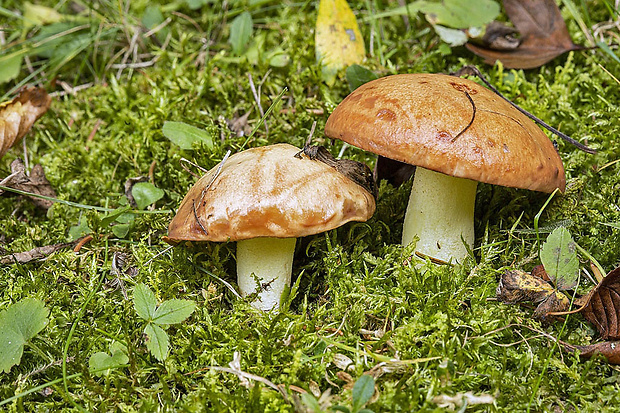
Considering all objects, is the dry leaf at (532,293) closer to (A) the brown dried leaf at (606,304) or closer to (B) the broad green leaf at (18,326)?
(A) the brown dried leaf at (606,304)

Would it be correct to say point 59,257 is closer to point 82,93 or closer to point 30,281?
point 30,281

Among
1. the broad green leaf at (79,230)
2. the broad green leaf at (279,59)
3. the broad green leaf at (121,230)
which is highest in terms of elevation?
the broad green leaf at (279,59)

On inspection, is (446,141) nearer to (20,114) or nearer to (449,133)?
(449,133)

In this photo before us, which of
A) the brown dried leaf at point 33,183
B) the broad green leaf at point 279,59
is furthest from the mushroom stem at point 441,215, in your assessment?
the brown dried leaf at point 33,183

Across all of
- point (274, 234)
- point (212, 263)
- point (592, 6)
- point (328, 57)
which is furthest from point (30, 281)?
point (592, 6)

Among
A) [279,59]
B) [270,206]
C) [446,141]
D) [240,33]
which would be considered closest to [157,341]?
[270,206]

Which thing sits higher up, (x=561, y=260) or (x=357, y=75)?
(x=357, y=75)
